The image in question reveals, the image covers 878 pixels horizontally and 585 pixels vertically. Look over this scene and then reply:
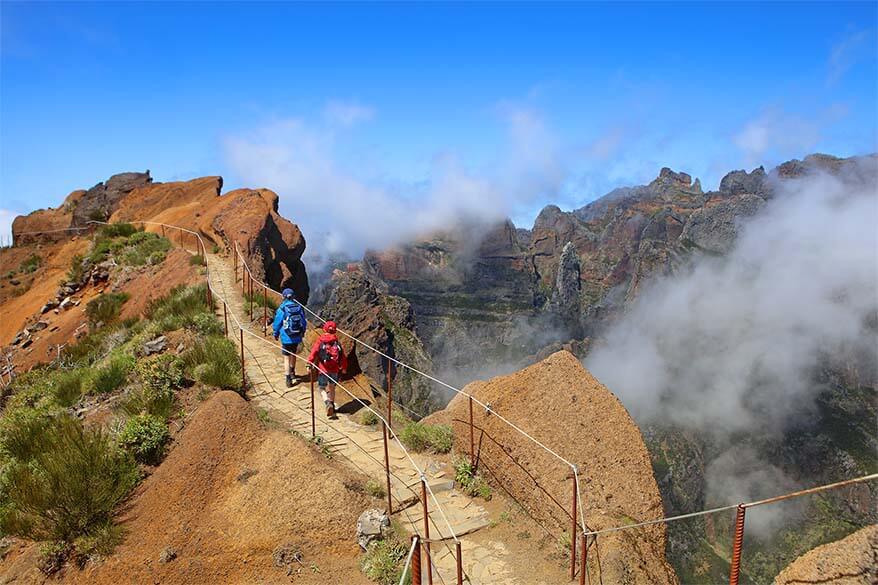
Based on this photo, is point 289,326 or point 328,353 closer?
point 328,353

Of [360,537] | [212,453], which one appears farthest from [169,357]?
[360,537]

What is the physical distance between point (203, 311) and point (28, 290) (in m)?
21.8

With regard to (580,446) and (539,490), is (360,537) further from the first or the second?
(580,446)

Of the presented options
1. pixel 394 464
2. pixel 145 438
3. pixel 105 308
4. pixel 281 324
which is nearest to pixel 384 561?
pixel 394 464

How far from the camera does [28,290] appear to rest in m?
32.1

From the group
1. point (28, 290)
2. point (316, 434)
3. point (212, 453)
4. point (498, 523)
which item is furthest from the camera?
point (28, 290)

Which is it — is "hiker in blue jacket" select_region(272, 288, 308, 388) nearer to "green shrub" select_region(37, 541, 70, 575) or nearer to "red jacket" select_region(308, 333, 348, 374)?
"red jacket" select_region(308, 333, 348, 374)

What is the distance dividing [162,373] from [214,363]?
3.40 feet

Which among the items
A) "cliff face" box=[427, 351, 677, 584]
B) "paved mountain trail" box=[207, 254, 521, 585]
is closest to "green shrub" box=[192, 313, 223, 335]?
"paved mountain trail" box=[207, 254, 521, 585]

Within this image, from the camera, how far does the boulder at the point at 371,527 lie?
7.74 meters

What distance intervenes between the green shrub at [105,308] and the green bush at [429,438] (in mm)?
15324

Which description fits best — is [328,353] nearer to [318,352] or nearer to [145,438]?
[318,352]

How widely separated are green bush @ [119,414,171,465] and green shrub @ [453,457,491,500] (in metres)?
4.98

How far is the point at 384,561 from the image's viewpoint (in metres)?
7.39
